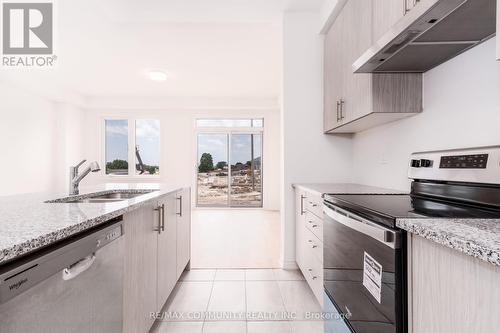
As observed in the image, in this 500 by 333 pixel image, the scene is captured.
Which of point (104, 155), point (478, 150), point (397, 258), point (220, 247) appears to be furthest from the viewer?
point (104, 155)

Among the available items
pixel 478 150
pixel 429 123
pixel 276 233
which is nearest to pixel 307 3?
pixel 429 123

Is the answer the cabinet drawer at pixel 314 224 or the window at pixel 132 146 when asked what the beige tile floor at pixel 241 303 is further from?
the window at pixel 132 146

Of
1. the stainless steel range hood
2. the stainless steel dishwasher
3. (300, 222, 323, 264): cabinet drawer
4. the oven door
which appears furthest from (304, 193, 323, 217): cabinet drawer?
the stainless steel dishwasher

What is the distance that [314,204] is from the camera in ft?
6.37

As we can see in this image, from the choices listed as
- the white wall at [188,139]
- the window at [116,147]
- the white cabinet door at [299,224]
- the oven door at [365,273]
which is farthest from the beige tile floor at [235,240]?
the window at [116,147]

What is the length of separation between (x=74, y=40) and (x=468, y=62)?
4.26 m

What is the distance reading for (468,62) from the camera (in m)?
1.35

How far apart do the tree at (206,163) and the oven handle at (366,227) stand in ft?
17.6

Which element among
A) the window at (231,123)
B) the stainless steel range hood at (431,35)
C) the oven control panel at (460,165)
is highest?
the window at (231,123)

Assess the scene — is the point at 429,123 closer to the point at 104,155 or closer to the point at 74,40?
the point at 74,40

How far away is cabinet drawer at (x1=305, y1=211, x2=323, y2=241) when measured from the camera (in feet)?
5.83

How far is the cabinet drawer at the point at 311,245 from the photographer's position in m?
1.78

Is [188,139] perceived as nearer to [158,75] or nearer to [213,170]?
[213,170]

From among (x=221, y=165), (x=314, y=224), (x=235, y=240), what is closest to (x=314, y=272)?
(x=314, y=224)
